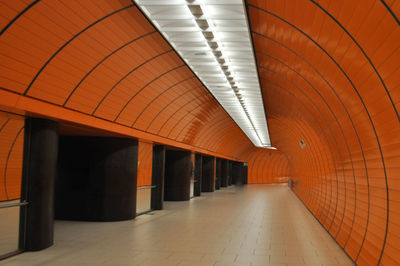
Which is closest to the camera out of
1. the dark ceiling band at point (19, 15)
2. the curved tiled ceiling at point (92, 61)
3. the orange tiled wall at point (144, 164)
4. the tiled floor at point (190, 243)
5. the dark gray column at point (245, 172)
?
the dark ceiling band at point (19, 15)

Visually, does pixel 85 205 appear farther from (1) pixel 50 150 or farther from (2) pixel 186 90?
(2) pixel 186 90

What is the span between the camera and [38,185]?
9.06 m

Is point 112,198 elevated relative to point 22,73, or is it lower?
lower

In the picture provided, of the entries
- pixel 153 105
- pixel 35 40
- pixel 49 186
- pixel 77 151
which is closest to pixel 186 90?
pixel 153 105

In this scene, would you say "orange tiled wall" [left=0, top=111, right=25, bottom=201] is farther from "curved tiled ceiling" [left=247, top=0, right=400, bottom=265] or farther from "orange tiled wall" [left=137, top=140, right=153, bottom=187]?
"orange tiled wall" [left=137, top=140, right=153, bottom=187]

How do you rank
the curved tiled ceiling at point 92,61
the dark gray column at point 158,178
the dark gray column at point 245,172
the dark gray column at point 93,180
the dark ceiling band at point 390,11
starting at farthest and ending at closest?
the dark gray column at point 245,172 < the dark gray column at point 158,178 < the dark gray column at point 93,180 < the curved tiled ceiling at point 92,61 < the dark ceiling band at point 390,11

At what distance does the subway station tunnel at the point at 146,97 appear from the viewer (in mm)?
5953

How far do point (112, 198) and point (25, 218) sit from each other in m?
5.02

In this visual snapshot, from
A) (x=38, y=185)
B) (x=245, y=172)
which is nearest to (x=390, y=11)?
(x=38, y=185)

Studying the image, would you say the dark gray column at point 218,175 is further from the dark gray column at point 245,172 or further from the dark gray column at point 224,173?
the dark gray column at point 245,172

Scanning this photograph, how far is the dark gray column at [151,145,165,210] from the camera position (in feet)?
57.7

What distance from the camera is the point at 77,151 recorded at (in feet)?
46.0

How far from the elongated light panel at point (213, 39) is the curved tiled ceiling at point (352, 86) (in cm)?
42

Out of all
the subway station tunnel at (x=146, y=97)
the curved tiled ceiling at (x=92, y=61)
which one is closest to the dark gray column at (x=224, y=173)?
the subway station tunnel at (x=146, y=97)
